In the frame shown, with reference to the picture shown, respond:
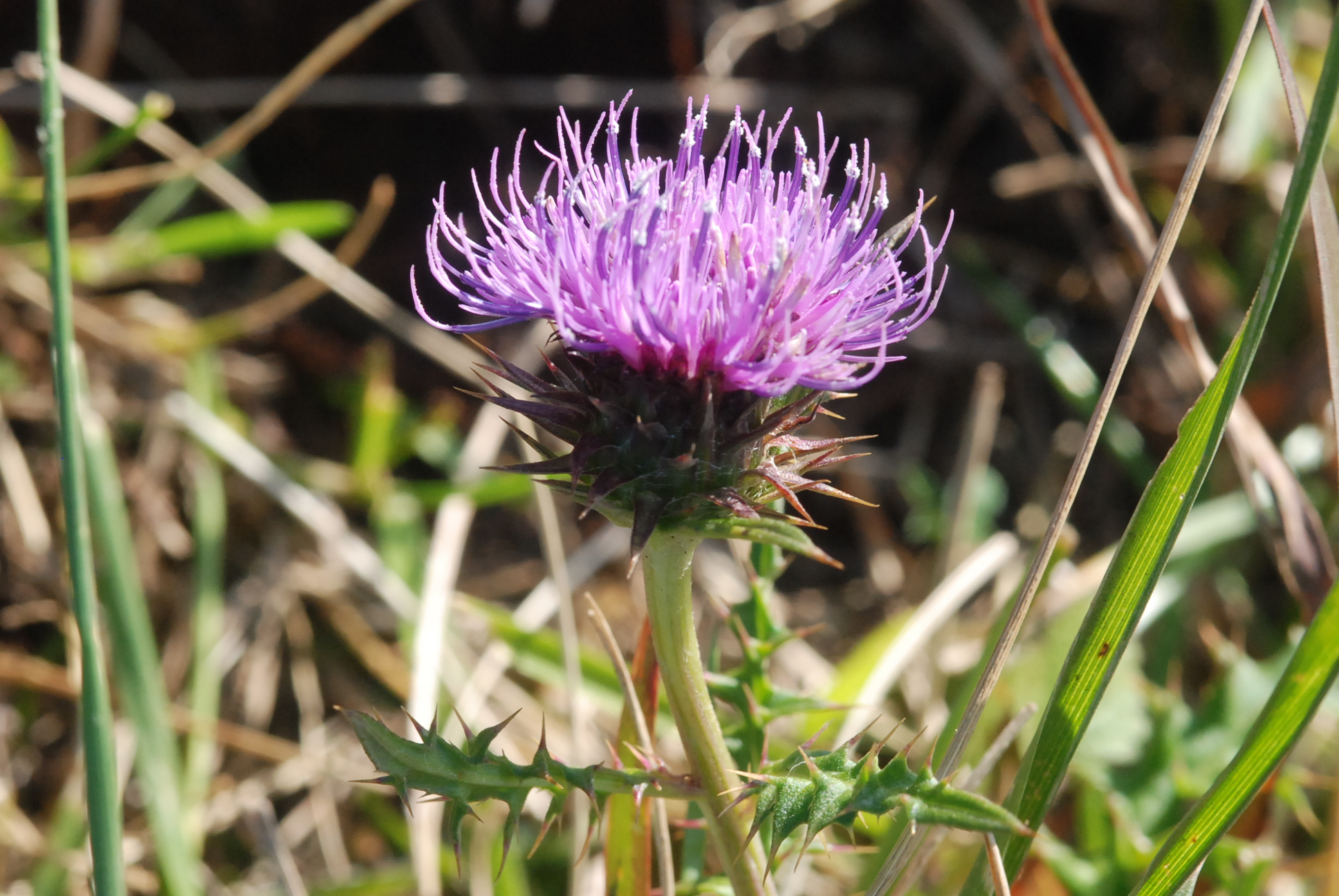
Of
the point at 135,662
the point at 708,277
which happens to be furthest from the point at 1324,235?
the point at 135,662

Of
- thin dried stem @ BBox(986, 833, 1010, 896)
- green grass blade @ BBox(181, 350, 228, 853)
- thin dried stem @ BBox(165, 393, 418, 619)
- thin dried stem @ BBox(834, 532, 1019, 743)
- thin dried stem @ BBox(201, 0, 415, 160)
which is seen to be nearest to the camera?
thin dried stem @ BBox(986, 833, 1010, 896)

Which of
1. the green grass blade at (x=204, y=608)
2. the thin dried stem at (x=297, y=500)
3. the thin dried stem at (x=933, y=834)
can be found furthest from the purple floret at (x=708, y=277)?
the green grass blade at (x=204, y=608)

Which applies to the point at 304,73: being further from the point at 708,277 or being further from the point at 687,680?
the point at 687,680

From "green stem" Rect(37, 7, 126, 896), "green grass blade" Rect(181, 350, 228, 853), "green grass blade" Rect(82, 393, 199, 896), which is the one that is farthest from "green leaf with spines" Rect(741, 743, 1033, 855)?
"green grass blade" Rect(181, 350, 228, 853)

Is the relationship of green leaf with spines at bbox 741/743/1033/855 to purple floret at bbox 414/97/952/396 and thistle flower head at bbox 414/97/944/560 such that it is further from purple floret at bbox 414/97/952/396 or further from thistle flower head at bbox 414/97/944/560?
purple floret at bbox 414/97/952/396

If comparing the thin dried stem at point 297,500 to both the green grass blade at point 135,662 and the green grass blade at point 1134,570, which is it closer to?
the green grass blade at point 135,662

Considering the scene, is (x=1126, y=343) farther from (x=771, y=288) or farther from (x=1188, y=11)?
(x=1188, y=11)
